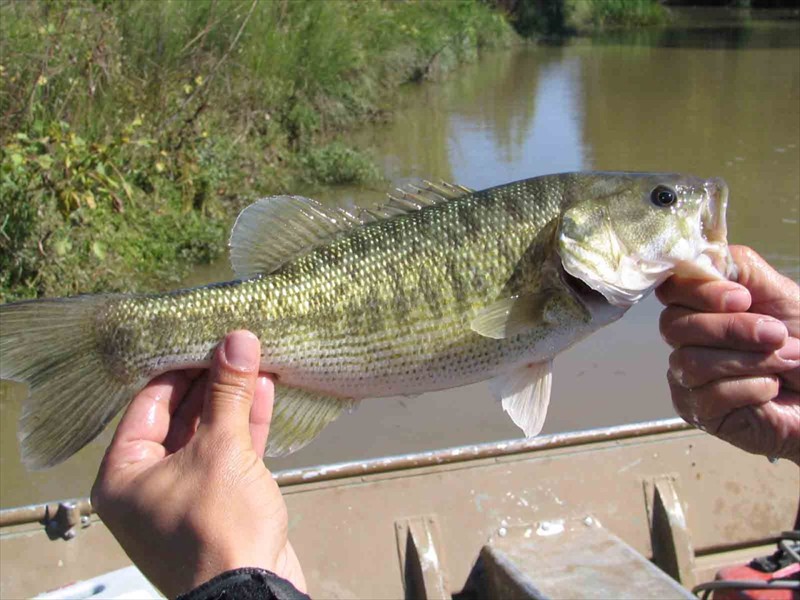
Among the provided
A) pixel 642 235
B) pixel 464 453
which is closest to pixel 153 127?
pixel 464 453

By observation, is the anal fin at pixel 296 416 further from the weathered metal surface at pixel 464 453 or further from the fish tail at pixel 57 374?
the weathered metal surface at pixel 464 453

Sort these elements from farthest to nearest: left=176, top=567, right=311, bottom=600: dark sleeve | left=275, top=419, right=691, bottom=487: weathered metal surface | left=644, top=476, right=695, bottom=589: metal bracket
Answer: left=644, top=476, right=695, bottom=589: metal bracket → left=275, top=419, right=691, bottom=487: weathered metal surface → left=176, top=567, right=311, bottom=600: dark sleeve

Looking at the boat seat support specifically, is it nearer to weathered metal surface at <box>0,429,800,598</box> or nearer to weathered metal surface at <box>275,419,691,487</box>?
weathered metal surface at <box>0,429,800,598</box>

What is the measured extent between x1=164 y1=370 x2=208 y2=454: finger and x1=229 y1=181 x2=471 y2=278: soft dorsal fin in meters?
0.33

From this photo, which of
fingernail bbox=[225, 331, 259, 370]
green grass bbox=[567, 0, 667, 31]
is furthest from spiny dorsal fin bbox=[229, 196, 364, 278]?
green grass bbox=[567, 0, 667, 31]

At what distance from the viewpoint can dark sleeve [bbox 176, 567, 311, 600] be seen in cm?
158

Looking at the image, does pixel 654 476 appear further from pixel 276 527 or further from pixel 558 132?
pixel 558 132

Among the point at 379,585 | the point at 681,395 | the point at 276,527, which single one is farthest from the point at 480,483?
the point at 276,527

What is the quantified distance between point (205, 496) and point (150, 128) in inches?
294

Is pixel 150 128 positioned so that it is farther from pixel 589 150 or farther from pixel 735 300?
pixel 589 150

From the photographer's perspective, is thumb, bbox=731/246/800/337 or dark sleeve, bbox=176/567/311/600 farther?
thumb, bbox=731/246/800/337

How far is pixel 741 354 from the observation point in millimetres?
2299

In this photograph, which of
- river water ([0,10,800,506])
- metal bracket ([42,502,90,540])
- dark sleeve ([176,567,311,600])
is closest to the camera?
dark sleeve ([176,567,311,600])

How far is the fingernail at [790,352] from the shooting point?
2320 mm
